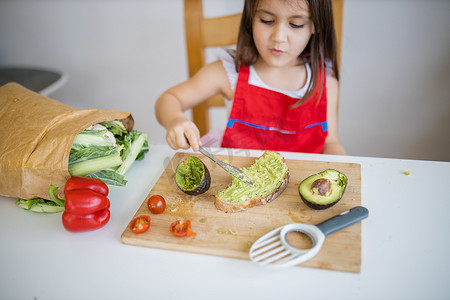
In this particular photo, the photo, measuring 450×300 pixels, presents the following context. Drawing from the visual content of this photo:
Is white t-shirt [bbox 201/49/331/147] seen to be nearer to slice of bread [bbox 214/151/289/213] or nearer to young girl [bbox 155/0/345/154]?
young girl [bbox 155/0/345/154]

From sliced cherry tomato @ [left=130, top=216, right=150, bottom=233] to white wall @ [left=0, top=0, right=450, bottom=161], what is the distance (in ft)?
6.75

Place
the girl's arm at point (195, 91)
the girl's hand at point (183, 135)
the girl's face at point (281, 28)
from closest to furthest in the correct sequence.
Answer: the girl's hand at point (183, 135) → the girl's face at point (281, 28) → the girl's arm at point (195, 91)

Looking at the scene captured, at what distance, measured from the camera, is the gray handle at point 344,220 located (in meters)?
1.06

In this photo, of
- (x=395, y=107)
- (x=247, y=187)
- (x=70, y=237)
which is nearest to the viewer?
(x=70, y=237)

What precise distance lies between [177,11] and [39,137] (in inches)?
84.0

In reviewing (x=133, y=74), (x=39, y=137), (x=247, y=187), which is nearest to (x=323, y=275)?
(x=247, y=187)

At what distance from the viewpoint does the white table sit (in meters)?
0.94

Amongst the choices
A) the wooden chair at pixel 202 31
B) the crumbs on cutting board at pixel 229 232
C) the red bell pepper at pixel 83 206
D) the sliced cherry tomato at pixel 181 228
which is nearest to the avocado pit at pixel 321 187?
the crumbs on cutting board at pixel 229 232

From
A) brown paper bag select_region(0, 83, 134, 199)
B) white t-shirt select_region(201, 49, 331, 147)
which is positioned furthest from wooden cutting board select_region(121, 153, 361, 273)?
white t-shirt select_region(201, 49, 331, 147)

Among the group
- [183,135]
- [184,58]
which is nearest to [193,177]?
[183,135]

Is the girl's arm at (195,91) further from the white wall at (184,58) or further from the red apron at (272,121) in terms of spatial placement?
the white wall at (184,58)

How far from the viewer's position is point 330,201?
1162 millimetres

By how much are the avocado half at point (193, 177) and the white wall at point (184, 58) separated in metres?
1.75

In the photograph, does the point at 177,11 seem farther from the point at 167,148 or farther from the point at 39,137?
the point at 39,137
